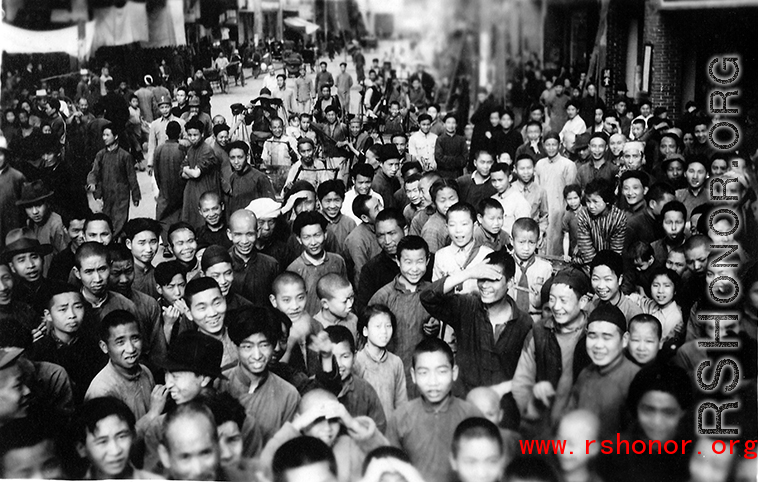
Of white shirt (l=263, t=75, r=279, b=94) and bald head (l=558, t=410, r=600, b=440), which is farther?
white shirt (l=263, t=75, r=279, b=94)

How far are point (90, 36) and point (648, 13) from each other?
324 cm

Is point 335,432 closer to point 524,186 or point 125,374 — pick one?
point 125,374

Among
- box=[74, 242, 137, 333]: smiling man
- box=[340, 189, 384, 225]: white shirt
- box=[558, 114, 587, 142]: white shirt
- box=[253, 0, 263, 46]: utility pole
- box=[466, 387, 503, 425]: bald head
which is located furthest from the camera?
box=[558, 114, 587, 142]: white shirt

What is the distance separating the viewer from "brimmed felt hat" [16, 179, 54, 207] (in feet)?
13.6

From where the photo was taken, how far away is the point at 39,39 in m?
4.03

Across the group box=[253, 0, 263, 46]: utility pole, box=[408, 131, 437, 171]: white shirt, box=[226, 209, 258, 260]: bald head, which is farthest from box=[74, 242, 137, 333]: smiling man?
box=[408, 131, 437, 171]: white shirt

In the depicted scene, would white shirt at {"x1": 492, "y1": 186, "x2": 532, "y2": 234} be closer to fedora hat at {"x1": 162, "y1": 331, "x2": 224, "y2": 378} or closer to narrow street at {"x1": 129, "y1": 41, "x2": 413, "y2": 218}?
narrow street at {"x1": 129, "y1": 41, "x2": 413, "y2": 218}

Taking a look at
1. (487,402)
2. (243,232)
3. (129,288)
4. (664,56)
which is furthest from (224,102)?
(664,56)

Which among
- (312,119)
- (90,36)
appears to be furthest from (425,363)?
(90,36)

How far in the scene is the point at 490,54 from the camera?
15.3 ft

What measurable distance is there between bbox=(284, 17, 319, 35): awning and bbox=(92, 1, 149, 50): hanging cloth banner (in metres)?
0.78

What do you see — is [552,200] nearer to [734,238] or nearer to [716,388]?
[734,238]

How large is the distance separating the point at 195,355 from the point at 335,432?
2.08 ft

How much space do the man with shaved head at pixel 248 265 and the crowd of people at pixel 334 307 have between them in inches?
0.5
